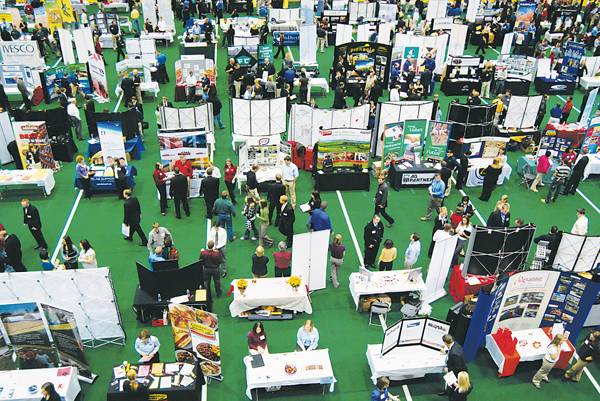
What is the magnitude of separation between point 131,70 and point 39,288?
14.4m

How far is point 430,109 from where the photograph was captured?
17297 mm

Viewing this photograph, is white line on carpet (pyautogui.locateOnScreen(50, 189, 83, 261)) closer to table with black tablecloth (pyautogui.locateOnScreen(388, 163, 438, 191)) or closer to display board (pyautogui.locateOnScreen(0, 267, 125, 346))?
display board (pyautogui.locateOnScreen(0, 267, 125, 346))

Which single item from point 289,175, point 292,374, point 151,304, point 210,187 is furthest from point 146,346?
point 289,175

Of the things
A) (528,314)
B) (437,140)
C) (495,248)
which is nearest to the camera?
(528,314)

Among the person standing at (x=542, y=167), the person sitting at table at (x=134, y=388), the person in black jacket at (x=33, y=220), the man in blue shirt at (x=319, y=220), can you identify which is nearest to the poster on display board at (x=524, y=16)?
the person standing at (x=542, y=167)

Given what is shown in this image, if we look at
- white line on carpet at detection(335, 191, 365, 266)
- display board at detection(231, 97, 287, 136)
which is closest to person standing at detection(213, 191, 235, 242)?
white line on carpet at detection(335, 191, 365, 266)

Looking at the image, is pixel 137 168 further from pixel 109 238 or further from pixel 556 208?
pixel 556 208

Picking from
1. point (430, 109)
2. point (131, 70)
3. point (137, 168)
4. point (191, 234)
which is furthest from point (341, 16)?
point (191, 234)

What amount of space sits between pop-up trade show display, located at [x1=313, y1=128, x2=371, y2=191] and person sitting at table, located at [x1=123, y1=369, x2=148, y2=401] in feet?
27.5

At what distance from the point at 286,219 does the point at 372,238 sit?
2124 millimetres

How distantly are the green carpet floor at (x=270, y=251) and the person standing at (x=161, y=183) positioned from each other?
30 centimetres

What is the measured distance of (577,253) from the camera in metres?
12.0

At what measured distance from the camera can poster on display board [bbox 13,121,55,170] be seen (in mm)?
15625

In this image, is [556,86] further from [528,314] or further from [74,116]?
[74,116]
